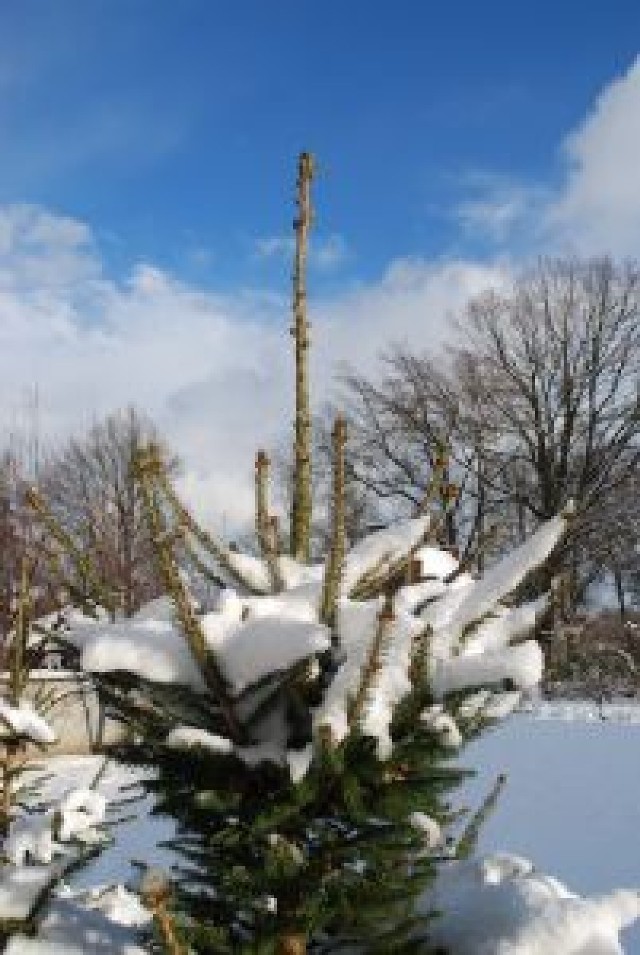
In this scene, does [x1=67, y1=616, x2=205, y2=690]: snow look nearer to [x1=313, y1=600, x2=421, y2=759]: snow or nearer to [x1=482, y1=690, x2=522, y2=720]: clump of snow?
[x1=313, y1=600, x2=421, y2=759]: snow

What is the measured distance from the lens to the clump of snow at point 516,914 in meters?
1.84

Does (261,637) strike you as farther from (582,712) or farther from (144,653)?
(582,712)

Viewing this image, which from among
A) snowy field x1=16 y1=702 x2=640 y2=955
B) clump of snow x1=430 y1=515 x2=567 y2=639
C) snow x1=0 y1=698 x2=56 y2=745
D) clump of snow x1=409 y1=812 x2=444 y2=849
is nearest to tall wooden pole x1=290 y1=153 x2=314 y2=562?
clump of snow x1=430 y1=515 x2=567 y2=639

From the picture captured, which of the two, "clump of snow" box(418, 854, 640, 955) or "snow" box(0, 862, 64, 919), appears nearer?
"clump of snow" box(418, 854, 640, 955)

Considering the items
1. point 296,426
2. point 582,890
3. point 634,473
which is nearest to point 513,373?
point 634,473

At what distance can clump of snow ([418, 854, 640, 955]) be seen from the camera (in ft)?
6.05

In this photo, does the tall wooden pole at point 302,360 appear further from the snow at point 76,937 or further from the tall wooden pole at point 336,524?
the snow at point 76,937

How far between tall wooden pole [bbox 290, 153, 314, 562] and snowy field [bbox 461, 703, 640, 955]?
3593 millimetres

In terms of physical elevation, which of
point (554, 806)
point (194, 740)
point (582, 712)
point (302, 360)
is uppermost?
point (302, 360)

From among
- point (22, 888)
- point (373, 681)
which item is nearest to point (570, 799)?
point (22, 888)

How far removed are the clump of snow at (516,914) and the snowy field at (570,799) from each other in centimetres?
321

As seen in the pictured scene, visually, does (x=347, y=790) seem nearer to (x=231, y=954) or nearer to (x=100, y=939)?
(x=231, y=954)

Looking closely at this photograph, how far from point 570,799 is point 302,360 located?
9.00 meters

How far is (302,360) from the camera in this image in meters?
2.10
